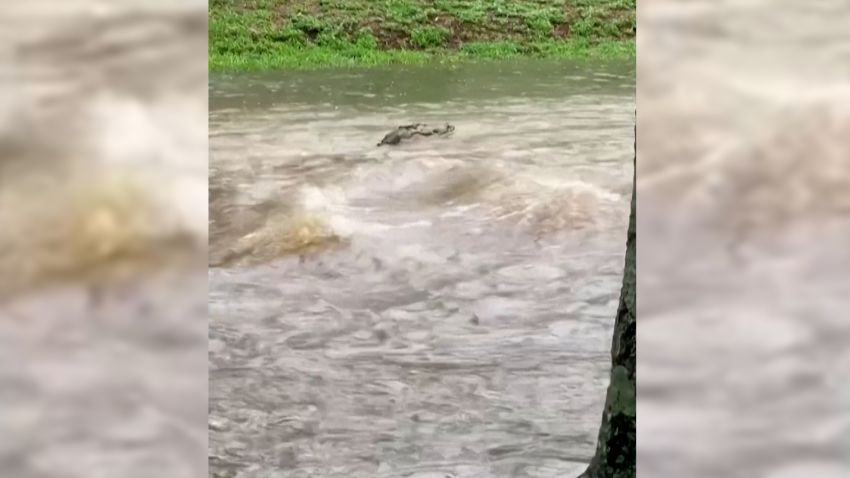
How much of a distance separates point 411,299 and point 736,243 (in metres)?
0.56

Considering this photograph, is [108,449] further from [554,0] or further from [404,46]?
[554,0]

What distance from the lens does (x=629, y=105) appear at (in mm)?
1297

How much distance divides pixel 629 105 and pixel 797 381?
55 centimetres

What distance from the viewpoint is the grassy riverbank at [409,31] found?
51.4 inches

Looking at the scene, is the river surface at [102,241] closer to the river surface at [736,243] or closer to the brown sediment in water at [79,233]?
the brown sediment in water at [79,233]

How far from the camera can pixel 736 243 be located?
127cm

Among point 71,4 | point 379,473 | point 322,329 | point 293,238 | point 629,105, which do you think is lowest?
point 379,473

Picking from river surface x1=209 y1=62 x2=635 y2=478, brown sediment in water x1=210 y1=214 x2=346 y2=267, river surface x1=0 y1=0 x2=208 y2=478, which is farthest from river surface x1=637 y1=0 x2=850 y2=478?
river surface x1=0 y1=0 x2=208 y2=478

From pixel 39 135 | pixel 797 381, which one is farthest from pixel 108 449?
pixel 797 381

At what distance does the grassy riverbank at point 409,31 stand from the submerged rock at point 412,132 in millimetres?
121

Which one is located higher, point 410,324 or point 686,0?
point 686,0

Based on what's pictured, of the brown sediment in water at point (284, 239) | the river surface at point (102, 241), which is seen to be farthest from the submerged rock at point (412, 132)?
the river surface at point (102, 241)

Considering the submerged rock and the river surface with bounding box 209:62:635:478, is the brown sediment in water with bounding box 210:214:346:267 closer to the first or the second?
the river surface with bounding box 209:62:635:478

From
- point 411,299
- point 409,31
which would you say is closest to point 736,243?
point 411,299
